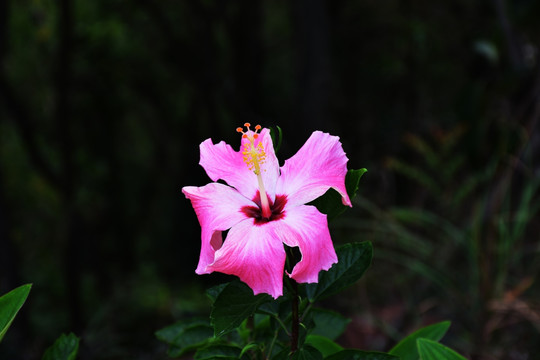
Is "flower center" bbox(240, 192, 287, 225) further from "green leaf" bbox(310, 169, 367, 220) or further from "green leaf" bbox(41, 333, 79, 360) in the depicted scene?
"green leaf" bbox(41, 333, 79, 360)

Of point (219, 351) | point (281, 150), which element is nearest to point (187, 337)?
point (219, 351)

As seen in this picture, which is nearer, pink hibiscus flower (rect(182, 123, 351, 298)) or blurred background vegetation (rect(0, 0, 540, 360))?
pink hibiscus flower (rect(182, 123, 351, 298))

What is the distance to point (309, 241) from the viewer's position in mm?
511

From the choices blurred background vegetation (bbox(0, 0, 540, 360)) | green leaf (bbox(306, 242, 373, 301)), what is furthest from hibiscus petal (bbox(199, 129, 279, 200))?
blurred background vegetation (bbox(0, 0, 540, 360))

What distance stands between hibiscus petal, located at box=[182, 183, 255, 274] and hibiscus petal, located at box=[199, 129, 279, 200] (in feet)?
0.08

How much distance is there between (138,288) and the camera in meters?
6.01

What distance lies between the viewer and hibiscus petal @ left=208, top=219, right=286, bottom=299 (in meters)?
0.49

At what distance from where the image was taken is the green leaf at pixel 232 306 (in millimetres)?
502

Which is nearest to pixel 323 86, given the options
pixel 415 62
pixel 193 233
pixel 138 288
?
pixel 415 62

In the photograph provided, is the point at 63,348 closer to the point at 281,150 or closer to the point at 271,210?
the point at 271,210

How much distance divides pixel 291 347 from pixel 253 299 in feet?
0.20

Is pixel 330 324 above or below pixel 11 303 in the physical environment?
below

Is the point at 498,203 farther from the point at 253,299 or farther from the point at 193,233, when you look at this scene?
the point at 193,233

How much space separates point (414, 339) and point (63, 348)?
0.39m
